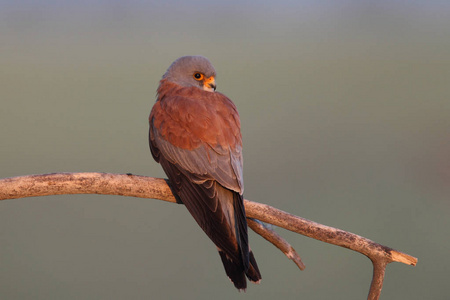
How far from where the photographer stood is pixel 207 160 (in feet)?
8.38

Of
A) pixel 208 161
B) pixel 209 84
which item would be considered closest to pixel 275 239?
pixel 208 161

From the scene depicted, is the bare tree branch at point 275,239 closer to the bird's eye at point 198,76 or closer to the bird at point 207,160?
the bird at point 207,160

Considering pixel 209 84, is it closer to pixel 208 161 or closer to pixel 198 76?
pixel 198 76

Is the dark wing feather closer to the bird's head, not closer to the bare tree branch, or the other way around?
the bird's head

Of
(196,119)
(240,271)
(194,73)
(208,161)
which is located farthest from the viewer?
(194,73)

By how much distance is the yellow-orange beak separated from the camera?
121 inches

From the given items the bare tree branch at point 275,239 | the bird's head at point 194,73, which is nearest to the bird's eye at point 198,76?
the bird's head at point 194,73

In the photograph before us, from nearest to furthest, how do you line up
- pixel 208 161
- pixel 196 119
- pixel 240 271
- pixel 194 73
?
pixel 240 271
pixel 208 161
pixel 196 119
pixel 194 73

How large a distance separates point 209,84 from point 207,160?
0.71 m

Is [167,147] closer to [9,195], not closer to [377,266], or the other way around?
[9,195]

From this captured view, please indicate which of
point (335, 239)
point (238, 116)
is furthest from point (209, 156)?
point (335, 239)

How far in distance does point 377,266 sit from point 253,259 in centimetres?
70

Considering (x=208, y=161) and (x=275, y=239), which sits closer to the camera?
(x=208, y=161)

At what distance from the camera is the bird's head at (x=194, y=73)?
10.0 feet
